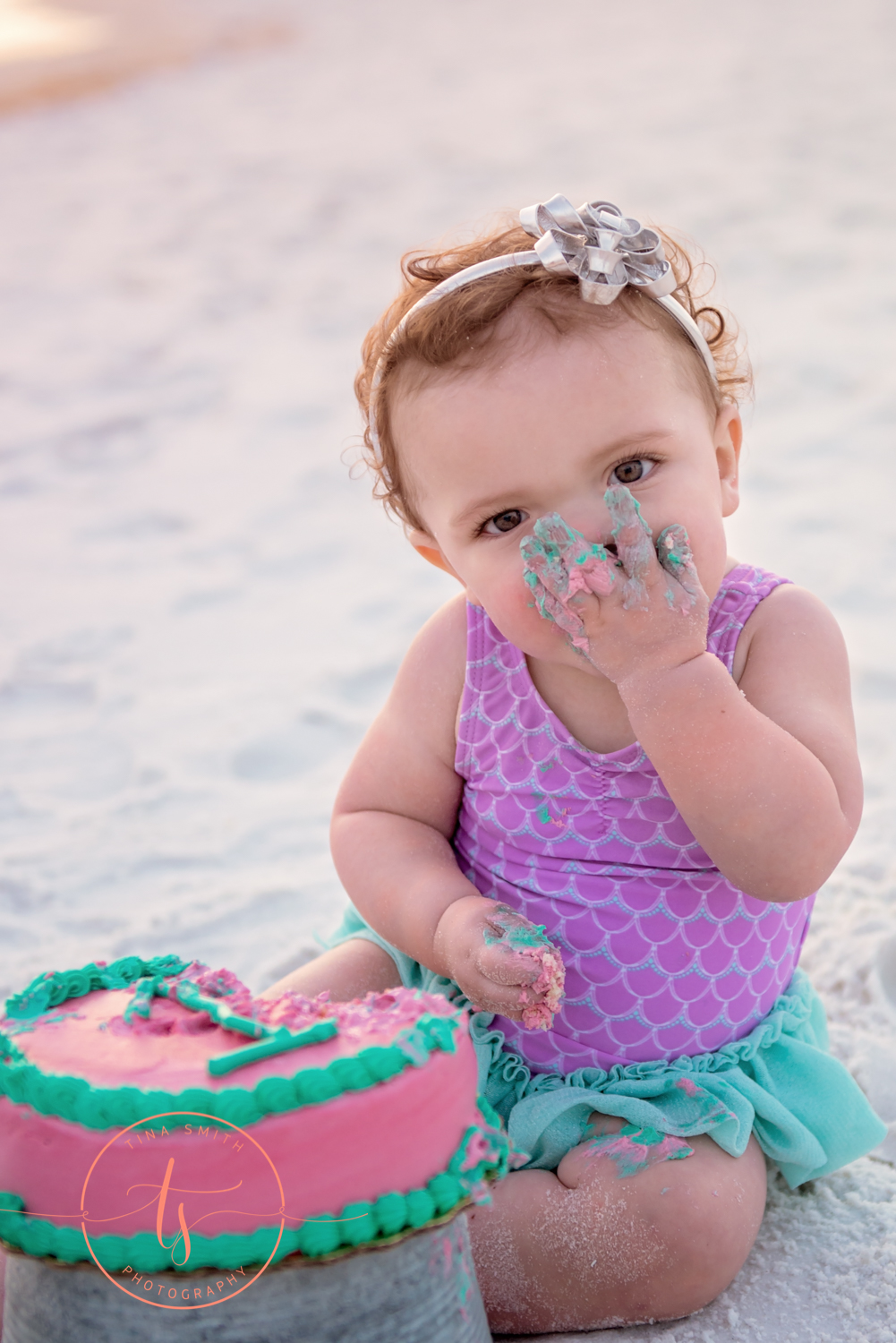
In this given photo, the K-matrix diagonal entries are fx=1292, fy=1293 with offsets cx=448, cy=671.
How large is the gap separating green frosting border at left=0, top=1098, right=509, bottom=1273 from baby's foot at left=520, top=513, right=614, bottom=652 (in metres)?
0.61

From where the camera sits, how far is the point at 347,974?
5.78ft

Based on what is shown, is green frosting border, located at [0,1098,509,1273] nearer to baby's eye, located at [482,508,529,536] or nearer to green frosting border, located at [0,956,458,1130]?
green frosting border, located at [0,956,458,1130]

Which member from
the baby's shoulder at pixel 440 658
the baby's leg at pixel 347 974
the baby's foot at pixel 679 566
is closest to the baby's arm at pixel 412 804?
the baby's shoulder at pixel 440 658

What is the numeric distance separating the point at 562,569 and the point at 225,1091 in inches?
25.8

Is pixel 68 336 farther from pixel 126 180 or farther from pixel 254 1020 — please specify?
pixel 254 1020

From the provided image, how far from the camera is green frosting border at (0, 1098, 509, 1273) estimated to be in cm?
94

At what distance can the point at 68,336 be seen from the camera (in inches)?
215

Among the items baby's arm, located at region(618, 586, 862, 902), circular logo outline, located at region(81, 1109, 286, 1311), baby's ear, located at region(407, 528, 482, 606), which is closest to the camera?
circular logo outline, located at region(81, 1109, 286, 1311)

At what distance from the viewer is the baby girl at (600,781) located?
4.46 feet

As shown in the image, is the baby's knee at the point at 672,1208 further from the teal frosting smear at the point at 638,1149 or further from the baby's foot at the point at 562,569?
the baby's foot at the point at 562,569

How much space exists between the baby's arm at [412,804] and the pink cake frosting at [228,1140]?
572 millimetres

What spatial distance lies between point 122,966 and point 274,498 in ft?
10.2

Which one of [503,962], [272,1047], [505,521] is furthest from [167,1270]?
[505,521]

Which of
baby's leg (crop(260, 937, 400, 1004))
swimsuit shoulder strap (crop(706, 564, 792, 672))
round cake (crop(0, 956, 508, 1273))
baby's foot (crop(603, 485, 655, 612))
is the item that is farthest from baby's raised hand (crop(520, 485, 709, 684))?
baby's leg (crop(260, 937, 400, 1004))
